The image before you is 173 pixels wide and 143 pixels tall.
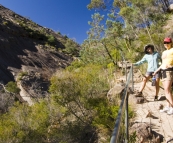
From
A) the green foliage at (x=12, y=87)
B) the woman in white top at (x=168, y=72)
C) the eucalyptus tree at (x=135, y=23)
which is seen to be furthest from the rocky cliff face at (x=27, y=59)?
the woman in white top at (x=168, y=72)

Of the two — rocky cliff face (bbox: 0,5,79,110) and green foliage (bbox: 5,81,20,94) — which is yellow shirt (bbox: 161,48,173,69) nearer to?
rocky cliff face (bbox: 0,5,79,110)

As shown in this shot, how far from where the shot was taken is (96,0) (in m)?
21.2

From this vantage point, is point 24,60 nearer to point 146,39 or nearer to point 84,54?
point 84,54

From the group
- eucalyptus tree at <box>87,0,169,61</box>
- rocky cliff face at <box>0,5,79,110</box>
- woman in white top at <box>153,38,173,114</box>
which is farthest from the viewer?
rocky cliff face at <box>0,5,79,110</box>

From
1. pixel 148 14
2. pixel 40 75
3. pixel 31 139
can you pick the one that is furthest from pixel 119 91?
pixel 40 75

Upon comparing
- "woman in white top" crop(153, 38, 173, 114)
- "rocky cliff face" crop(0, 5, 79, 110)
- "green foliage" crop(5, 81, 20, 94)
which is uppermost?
"rocky cliff face" crop(0, 5, 79, 110)

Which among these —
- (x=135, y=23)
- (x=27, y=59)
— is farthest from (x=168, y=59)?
(x=27, y=59)

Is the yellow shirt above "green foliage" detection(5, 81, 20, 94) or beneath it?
beneath

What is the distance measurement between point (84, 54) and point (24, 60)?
408 inches

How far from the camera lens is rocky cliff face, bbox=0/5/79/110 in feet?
74.3

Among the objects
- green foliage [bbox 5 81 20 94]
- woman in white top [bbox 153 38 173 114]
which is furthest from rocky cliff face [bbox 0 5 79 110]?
woman in white top [bbox 153 38 173 114]

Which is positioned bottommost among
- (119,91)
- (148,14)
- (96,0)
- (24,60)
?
(119,91)

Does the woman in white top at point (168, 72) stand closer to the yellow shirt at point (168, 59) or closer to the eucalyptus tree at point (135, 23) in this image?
the yellow shirt at point (168, 59)

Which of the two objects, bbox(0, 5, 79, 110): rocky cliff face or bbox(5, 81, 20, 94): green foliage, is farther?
bbox(0, 5, 79, 110): rocky cliff face
